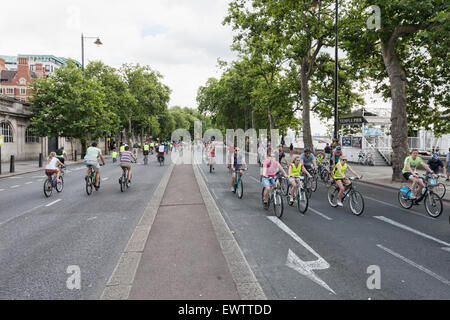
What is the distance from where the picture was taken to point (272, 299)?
11.9 feet

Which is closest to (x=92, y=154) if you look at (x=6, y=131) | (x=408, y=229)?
(x=408, y=229)

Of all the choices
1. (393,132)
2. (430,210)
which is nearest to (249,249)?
(430,210)

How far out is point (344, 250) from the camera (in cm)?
540

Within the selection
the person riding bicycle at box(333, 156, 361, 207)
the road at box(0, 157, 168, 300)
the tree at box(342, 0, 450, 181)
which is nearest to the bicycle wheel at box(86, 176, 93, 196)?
the road at box(0, 157, 168, 300)

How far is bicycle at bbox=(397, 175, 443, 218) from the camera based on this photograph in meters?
8.35

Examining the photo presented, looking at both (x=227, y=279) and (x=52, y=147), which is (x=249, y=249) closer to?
(x=227, y=279)

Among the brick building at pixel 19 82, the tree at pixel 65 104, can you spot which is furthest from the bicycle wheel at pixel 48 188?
the brick building at pixel 19 82

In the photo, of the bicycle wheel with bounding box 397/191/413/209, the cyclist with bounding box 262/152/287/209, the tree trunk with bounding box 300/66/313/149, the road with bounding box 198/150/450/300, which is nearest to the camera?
the road with bounding box 198/150/450/300

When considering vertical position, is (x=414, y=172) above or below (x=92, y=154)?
below

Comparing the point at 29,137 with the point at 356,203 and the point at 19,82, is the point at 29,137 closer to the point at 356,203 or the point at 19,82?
the point at 356,203

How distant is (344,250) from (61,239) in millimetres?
5206

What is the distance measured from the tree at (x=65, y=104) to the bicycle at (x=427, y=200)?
28.3 meters

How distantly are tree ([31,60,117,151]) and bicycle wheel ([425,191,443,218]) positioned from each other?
95.3 feet

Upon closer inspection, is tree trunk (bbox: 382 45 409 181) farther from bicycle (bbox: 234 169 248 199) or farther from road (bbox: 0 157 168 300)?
road (bbox: 0 157 168 300)
